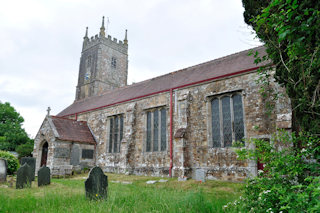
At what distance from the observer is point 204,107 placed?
1312 cm

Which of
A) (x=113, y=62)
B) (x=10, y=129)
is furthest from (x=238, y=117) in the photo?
(x=10, y=129)

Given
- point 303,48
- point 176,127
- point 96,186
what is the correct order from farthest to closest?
point 176,127 → point 96,186 → point 303,48

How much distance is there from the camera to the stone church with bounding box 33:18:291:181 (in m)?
11.5

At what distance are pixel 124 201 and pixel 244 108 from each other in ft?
27.9

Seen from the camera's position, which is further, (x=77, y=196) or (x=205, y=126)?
(x=205, y=126)

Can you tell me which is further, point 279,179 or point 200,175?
point 200,175

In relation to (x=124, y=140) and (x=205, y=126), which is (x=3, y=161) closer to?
(x=124, y=140)

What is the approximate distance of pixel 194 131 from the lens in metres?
13.1

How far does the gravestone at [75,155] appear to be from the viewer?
17.3 metres

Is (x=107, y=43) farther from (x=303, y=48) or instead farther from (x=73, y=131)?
(x=303, y=48)

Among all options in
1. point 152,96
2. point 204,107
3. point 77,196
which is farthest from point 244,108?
point 77,196

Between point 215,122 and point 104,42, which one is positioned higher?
point 104,42

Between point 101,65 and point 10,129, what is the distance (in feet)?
54.6

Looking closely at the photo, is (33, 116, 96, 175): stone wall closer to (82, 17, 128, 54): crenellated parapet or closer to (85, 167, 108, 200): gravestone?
(85, 167, 108, 200): gravestone
